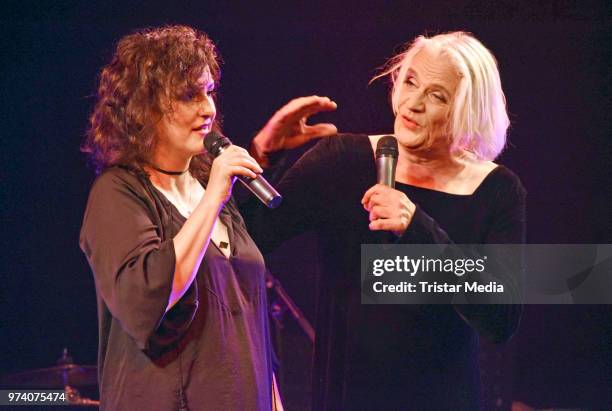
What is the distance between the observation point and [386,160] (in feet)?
5.40

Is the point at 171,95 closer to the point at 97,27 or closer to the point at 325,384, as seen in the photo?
the point at 325,384

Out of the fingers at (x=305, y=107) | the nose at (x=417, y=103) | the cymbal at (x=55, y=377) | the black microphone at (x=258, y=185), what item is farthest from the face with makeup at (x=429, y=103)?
the cymbal at (x=55, y=377)

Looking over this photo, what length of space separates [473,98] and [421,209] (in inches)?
13.2

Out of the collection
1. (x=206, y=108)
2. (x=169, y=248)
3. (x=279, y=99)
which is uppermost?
(x=279, y=99)

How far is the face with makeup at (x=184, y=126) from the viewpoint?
153 cm

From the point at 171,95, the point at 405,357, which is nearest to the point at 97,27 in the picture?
A: the point at 171,95

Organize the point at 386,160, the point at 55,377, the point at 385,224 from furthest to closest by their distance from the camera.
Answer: the point at 55,377, the point at 386,160, the point at 385,224

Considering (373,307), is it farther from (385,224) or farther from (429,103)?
(429,103)

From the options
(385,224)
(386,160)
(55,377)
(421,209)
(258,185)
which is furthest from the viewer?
(55,377)

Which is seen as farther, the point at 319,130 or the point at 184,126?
the point at 319,130

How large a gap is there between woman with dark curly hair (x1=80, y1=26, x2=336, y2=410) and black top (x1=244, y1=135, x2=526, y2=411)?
22 cm

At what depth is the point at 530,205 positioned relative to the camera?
3.13 meters

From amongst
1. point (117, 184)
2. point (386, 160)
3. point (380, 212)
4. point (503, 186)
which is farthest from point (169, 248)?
point (503, 186)

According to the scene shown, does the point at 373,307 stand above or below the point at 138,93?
below
